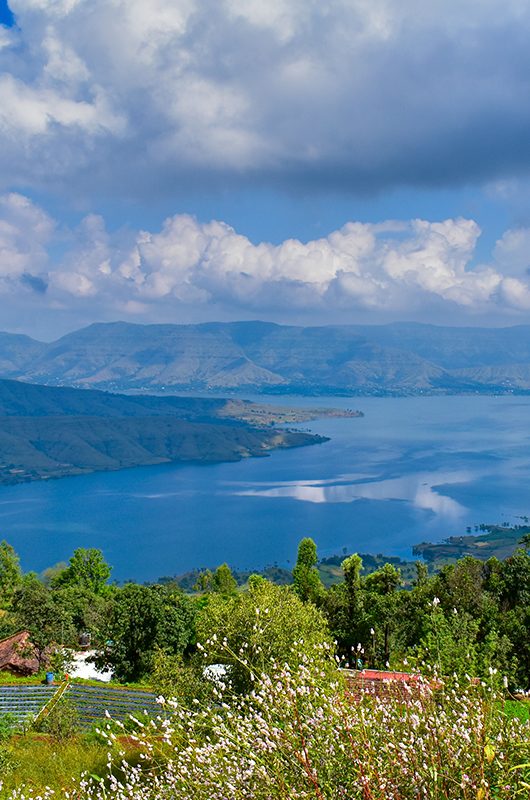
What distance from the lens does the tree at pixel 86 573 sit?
5022 centimetres

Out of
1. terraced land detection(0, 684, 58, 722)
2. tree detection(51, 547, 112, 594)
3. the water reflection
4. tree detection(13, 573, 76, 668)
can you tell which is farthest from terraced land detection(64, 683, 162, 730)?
the water reflection

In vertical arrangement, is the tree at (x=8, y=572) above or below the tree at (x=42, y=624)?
below

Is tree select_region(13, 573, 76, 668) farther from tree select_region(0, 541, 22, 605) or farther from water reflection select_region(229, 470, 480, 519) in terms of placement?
water reflection select_region(229, 470, 480, 519)

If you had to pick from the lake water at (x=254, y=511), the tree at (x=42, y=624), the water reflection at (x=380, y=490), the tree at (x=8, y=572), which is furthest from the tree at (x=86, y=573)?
the water reflection at (x=380, y=490)

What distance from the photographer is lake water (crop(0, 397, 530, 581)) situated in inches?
4823

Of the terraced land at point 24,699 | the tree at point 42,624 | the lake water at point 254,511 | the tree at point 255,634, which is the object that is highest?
the tree at point 255,634

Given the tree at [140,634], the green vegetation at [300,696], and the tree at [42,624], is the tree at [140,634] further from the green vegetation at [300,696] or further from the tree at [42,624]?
the tree at [42,624]

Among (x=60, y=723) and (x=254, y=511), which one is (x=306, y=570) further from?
(x=254, y=511)

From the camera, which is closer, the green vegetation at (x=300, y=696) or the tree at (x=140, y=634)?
the green vegetation at (x=300, y=696)

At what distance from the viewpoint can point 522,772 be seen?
632cm

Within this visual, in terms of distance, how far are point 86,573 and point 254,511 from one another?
100073 mm

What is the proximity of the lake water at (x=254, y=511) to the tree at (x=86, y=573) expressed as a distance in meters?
59.3

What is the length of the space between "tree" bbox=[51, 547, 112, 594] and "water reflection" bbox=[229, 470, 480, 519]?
342ft

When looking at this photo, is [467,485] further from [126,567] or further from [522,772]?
A: [522,772]
